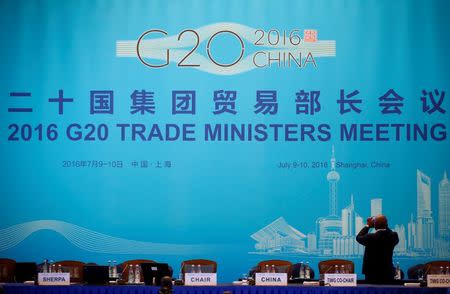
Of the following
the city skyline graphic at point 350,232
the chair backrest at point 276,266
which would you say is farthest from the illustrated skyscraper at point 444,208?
the chair backrest at point 276,266

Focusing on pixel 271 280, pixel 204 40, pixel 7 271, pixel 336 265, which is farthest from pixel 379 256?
pixel 7 271

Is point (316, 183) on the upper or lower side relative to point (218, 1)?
lower

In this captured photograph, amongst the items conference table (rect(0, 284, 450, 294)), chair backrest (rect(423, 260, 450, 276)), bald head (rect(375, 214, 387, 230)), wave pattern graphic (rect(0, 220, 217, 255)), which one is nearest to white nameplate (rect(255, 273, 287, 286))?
conference table (rect(0, 284, 450, 294))

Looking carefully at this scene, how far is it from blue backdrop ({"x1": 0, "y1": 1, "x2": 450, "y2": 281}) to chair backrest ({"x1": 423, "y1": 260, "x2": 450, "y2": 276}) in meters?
0.63

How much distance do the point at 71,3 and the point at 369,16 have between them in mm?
3604

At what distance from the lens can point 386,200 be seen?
958cm

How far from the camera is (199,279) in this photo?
7.16 meters

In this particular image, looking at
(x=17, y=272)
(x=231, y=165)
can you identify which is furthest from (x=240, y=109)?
(x=17, y=272)

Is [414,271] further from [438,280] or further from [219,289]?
[219,289]

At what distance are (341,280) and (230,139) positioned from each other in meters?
2.99

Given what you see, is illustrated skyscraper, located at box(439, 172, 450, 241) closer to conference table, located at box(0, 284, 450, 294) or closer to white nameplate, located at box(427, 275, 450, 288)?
white nameplate, located at box(427, 275, 450, 288)

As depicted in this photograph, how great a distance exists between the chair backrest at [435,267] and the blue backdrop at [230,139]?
63cm

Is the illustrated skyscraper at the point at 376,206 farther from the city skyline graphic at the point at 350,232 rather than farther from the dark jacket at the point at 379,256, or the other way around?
the dark jacket at the point at 379,256

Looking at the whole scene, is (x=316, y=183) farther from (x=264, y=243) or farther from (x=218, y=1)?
(x=218, y=1)
